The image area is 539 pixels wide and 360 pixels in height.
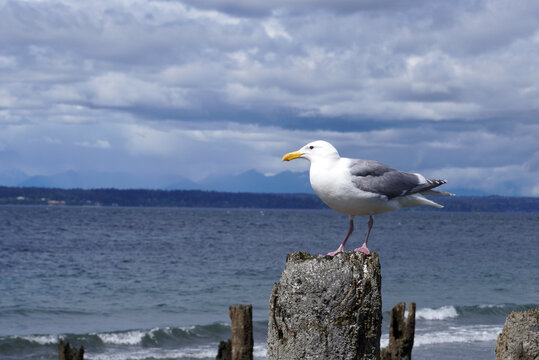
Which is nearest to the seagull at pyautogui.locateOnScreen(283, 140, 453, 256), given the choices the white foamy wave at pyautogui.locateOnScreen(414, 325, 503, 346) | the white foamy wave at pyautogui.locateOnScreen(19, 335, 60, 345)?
the white foamy wave at pyautogui.locateOnScreen(414, 325, 503, 346)

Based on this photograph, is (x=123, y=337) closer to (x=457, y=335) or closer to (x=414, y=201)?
(x=457, y=335)

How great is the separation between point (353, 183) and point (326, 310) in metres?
2.39

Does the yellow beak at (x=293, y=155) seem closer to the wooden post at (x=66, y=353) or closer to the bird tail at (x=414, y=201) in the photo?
the bird tail at (x=414, y=201)

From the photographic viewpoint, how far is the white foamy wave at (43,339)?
2283 centimetres

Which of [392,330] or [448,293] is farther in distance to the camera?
[448,293]

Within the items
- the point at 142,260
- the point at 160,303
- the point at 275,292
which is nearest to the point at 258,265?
the point at 142,260

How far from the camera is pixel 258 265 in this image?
4731cm

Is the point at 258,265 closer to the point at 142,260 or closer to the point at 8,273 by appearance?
the point at 142,260

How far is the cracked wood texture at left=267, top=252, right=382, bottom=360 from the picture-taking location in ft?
12.3

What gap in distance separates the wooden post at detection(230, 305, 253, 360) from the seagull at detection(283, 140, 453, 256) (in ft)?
19.8

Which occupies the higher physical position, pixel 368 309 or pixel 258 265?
pixel 368 309

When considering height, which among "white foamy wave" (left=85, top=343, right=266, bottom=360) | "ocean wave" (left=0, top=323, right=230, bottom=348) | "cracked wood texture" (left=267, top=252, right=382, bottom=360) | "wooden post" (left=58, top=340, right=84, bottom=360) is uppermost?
"cracked wood texture" (left=267, top=252, right=382, bottom=360)

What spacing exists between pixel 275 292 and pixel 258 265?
43691 millimetres

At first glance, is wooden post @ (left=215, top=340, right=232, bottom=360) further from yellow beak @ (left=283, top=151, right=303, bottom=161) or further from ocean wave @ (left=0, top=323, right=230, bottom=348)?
ocean wave @ (left=0, top=323, right=230, bottom=348)
